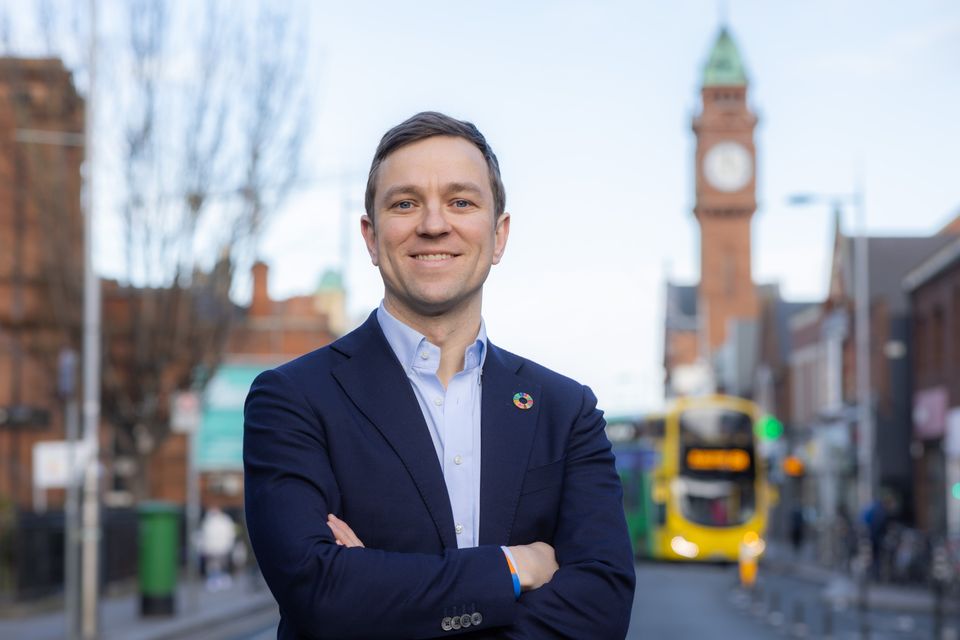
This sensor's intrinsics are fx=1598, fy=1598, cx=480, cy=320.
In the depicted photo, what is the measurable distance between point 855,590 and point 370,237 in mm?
28863

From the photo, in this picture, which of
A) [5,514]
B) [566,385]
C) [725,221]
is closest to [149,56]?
[5,514]

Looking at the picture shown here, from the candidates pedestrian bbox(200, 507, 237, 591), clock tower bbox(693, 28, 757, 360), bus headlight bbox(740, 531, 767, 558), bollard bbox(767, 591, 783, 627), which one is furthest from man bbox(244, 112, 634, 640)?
clock tower bbox(693, 28, 757, 360)

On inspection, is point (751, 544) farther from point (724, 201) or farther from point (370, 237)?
point (724, 201)

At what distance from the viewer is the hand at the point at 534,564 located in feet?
10.7

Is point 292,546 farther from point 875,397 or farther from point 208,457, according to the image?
point 875,397

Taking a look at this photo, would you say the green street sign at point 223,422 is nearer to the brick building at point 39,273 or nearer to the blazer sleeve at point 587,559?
the brick building at point 39,273

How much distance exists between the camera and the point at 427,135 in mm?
3334

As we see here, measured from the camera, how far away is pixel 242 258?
33.2 metres

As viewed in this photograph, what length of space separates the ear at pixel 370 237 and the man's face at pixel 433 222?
4cm

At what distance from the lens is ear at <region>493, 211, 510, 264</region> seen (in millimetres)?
3496

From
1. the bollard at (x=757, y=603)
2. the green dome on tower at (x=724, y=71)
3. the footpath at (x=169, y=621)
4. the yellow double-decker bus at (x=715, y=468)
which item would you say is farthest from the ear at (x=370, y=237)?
the green dome on tower at (x=724, y=71)

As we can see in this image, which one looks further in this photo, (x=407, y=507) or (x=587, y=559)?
(x=587, y=559)

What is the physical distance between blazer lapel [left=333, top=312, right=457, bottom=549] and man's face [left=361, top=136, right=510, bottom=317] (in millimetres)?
135

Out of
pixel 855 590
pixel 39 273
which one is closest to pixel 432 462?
pixel 855 590
